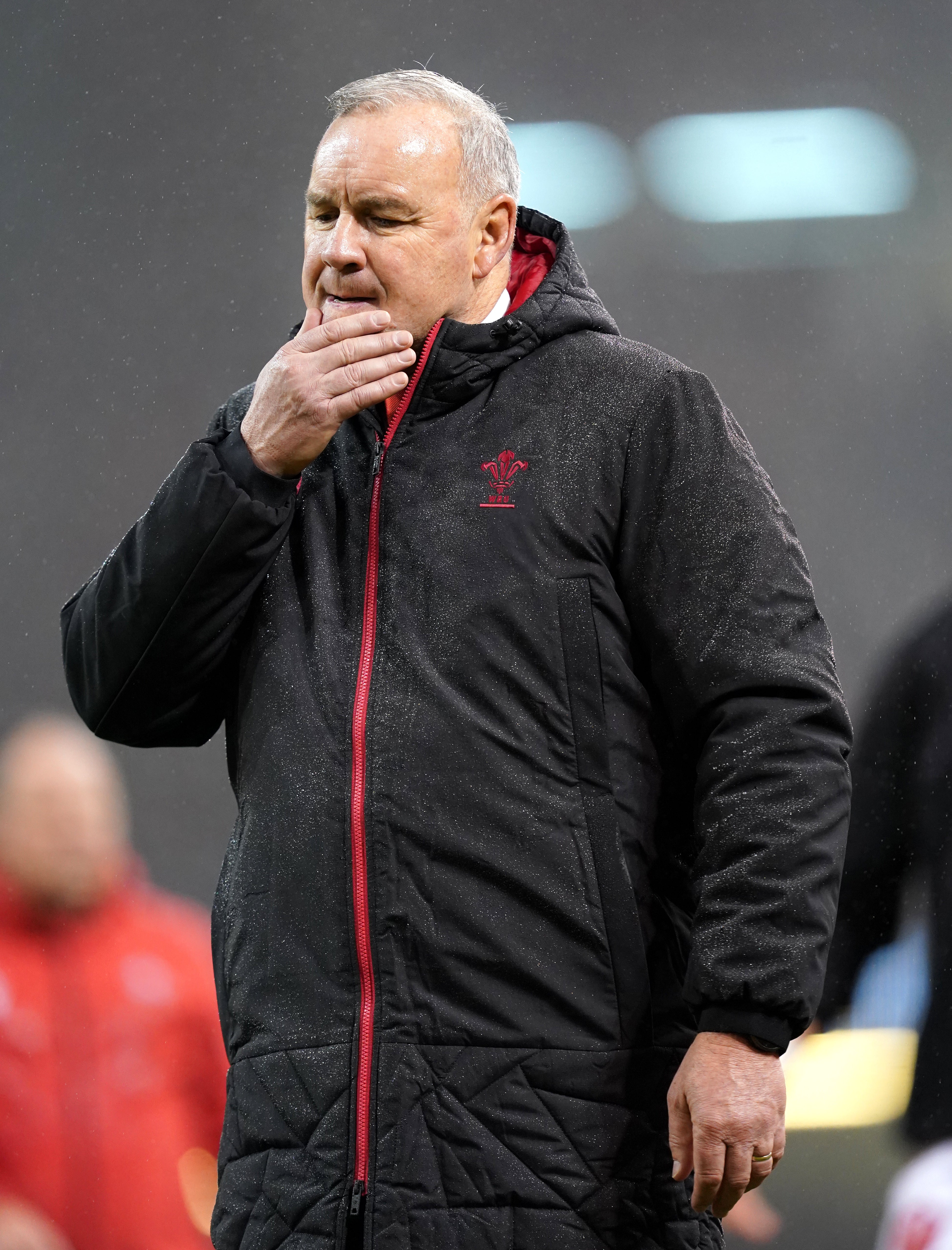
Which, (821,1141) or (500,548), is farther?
(821,1141)

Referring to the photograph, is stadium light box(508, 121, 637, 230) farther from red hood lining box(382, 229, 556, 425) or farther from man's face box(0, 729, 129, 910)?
man's face box(0, 729, 129, 910)

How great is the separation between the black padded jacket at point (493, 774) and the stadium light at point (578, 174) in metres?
0.76

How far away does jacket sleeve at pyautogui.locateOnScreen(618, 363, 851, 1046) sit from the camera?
972mm

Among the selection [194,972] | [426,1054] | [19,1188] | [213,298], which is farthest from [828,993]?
[213,298]

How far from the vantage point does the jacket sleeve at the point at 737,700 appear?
0.97 meters

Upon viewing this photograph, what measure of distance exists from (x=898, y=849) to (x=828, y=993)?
192mm

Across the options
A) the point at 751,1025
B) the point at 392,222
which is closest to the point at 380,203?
the point at 392,222

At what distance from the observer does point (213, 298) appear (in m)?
1.92

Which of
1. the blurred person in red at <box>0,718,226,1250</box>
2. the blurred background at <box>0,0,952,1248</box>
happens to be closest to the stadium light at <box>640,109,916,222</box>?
the blurred background at <box>0,0,952,1248</box>

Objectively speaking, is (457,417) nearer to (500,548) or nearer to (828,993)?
(500,548)

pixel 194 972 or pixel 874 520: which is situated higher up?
pixel 874 520

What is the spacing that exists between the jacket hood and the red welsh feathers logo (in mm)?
65

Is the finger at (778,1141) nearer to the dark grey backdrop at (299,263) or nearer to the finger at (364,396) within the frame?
the finger at (364,396)

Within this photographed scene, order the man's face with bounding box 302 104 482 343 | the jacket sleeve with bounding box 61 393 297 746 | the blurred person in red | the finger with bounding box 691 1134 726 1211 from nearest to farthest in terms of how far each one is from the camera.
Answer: the finger with bounding box 691 1134 726 1211, the jacket sleeve with bounding box 61 393 297 746, the man's face with bounding box 302 104 482 343, the blurred person in red
